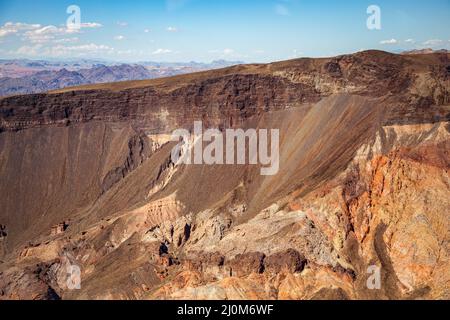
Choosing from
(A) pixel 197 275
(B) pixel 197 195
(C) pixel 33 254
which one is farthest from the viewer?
(B) pixel 197 195

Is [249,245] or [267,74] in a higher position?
[267,74]

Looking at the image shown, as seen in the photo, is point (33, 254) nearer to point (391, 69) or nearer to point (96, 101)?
point (96, 101)

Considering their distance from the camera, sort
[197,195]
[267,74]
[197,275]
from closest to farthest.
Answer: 1. [197,275]
2. [197,195]
3. [267,74]

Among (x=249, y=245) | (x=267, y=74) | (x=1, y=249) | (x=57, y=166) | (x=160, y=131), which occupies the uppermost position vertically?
(x=267, y=74)

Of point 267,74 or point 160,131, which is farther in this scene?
point 160,131

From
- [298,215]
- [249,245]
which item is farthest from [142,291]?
[298,215]
